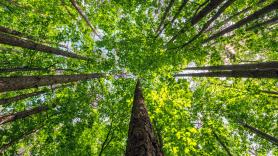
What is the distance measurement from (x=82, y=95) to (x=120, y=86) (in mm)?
2007

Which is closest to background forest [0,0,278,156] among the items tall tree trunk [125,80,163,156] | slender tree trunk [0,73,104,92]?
slender tree trunk [0,73,104,92]

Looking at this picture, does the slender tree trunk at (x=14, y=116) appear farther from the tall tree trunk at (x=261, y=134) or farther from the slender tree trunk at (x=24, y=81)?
the tall tree trunk at (x=261, y=134)

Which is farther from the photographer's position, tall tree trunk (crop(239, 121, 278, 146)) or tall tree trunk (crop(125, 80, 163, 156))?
tall tree trunk (crop(239, 121, 278, 146))

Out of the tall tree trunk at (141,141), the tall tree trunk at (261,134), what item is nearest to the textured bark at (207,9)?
the tall tree trunk at (141,141)

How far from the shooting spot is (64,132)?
767cm

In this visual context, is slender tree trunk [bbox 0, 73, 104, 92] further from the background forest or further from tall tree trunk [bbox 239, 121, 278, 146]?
tall tree trunk [bbox 239, 121, 278, 146]

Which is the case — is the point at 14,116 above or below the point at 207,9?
below

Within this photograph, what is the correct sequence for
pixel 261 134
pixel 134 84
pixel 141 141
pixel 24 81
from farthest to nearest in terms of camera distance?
pixel 261 134, pixel 134 84, pixel 24 81, pixel 141 141

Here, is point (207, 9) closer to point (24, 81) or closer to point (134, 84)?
point (134, 84)

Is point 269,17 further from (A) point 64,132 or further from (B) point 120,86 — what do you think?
(A) point 64,132

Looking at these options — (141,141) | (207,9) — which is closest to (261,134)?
(207,9)

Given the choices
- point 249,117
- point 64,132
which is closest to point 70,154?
point 64,132

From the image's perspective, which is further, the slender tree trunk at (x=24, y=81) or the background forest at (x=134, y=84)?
the background forest at (x=134, y=84)

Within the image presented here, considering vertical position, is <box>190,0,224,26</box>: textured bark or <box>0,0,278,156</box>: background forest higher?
<box>190,0,224,26</box>: textured bark
